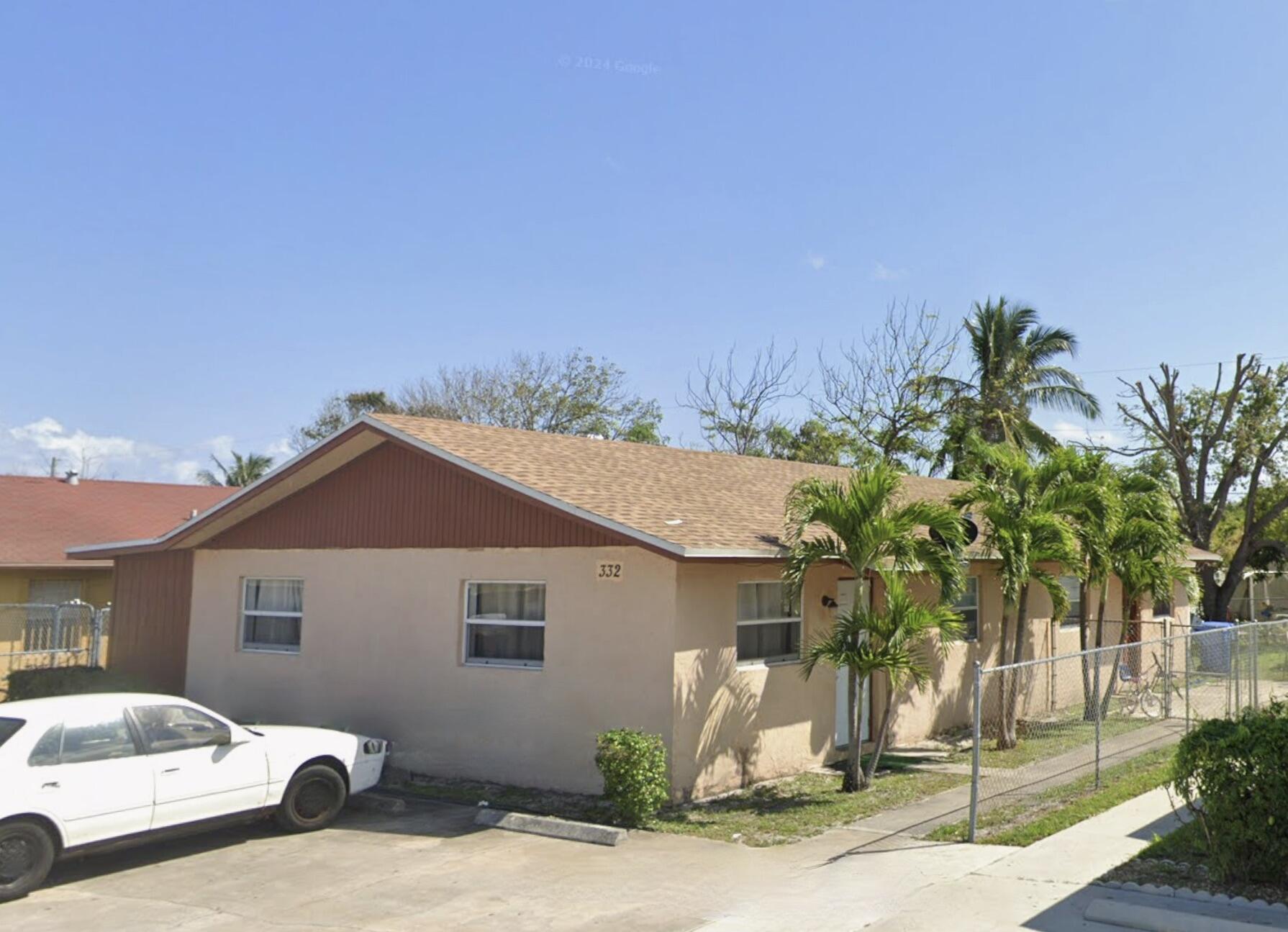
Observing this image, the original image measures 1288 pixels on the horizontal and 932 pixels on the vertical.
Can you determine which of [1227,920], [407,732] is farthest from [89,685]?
[1227,920]

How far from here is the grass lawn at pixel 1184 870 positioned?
295 inches

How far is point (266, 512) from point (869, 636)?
29.1 feet

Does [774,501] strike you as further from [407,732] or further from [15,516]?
[15,516]

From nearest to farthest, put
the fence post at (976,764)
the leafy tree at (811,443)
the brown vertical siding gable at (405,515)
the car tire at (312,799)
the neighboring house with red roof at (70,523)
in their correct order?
the fence post at (976,764) < the car tire at (312,799) < the brown vertical siding gable at (405,515) < the neighboring house with red roof at (70,523) < the leafy tree at (811,443)

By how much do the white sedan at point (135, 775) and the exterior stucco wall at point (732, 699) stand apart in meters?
3.59

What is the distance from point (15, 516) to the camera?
24969 mm

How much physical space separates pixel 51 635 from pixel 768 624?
1605cm

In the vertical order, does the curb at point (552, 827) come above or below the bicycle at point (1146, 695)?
below

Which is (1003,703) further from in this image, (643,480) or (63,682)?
(63,682)

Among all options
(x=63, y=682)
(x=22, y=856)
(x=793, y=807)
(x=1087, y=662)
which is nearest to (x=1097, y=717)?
(x=793, y=807)

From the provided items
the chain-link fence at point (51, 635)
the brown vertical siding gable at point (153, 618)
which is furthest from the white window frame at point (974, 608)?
the chain-link fence at point (51, 635)

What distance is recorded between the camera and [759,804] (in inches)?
457

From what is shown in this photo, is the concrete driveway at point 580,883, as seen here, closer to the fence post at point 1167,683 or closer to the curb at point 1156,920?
the curb at point 1156,920

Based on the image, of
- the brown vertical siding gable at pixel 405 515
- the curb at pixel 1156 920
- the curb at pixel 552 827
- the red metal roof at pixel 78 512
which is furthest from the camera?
the red metal roof at pixel 78 512
